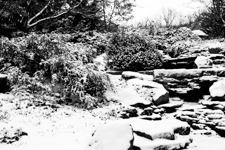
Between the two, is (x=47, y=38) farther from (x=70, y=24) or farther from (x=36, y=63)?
(x=70, y=24)

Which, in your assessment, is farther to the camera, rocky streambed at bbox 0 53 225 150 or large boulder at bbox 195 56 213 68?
large boulder at bbox 195 56 213 68

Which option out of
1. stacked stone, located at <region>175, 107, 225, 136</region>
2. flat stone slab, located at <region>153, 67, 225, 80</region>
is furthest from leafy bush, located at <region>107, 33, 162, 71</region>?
stacked stone, located at <region>175, 107, 225, 136</region>

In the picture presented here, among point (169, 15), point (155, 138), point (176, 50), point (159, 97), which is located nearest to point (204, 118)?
point (159, 97)

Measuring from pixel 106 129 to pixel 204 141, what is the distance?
8.40ft

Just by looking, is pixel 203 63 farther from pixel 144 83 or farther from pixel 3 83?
pixel 3 83

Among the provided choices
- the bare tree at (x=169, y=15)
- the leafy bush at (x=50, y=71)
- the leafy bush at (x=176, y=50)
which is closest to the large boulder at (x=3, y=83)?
the leafy bush at (x=50, y=71)

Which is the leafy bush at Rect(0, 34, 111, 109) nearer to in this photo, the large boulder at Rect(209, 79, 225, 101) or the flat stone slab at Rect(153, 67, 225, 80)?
the flat stone slab at Rect(153, 67, 225, 80)

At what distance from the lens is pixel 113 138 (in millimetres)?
3412

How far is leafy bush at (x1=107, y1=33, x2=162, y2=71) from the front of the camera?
34.9 feet

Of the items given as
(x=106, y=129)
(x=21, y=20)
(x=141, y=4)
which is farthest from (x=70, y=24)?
(x=106, y=129)

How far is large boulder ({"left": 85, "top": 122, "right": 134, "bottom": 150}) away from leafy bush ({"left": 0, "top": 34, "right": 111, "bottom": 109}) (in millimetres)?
3037

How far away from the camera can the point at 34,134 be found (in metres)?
4.44

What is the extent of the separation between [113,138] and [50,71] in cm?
463

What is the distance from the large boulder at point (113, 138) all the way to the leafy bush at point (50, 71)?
3.04 metres
